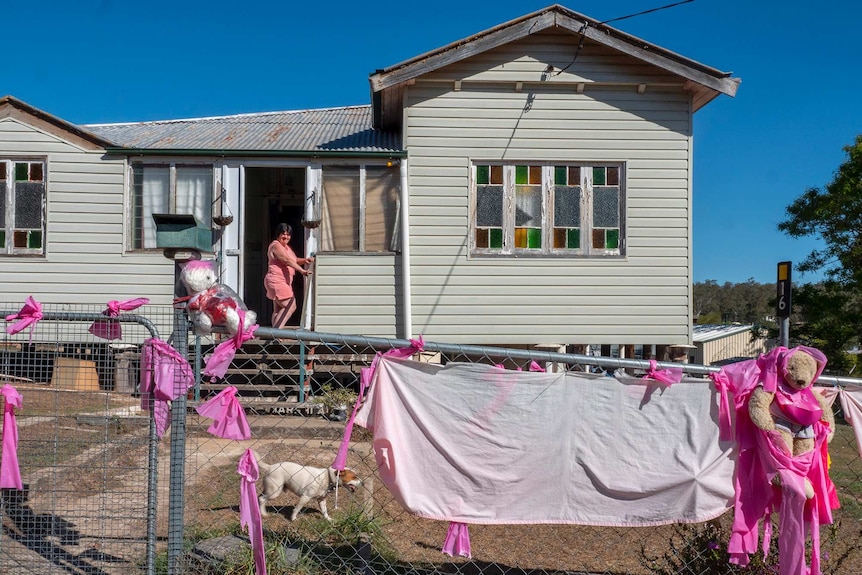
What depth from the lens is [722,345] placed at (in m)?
31.0

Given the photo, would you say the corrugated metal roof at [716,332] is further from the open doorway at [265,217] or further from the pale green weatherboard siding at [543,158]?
the open doorway at [265,217]

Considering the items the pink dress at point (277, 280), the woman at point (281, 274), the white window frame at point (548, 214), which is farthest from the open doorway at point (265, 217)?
the white window frame at point (548, 214)

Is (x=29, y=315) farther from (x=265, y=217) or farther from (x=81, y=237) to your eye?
(x=265, y=217)

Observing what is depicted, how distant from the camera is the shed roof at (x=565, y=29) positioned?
11.0 m

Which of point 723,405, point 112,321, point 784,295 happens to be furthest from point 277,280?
point 723,405

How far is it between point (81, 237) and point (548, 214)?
6.94m

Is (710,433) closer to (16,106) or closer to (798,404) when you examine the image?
(798,404)

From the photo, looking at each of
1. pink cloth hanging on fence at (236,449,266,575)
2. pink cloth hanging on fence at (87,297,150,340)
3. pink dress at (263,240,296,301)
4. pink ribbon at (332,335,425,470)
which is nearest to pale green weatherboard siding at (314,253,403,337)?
pink dress at (263,240,296,301)

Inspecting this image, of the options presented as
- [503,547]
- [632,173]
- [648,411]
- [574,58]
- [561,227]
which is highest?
[574,58]

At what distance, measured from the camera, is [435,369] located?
371 centimetres

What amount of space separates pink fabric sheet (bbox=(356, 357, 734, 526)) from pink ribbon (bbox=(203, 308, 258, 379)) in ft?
2.13

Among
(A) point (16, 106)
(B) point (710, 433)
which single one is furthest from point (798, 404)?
(A) point (16, 106)

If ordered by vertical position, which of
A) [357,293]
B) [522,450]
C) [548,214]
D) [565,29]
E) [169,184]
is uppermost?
[565,29]

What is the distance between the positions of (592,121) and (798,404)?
8.53 m
